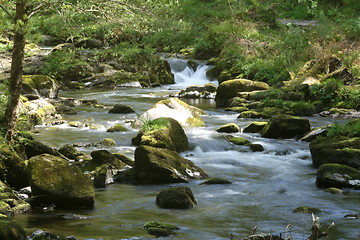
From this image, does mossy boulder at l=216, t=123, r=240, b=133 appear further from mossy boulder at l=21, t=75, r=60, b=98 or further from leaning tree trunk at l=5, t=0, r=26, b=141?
mossy boulder at l=21, t=75, r=60, b=98

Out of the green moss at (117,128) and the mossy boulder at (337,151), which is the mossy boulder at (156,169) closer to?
the mossy boulder at (337,151)

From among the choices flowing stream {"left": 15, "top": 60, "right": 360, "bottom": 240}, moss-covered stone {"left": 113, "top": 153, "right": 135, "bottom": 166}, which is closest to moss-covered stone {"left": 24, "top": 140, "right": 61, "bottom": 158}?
moss-covered stone {"left": 113, "top": 153, "right": 135, "bottom": 166}

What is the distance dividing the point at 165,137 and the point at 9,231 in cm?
624

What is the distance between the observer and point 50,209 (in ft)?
23.3

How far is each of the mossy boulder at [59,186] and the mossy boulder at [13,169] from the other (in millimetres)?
621

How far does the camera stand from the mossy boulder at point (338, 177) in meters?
8.74

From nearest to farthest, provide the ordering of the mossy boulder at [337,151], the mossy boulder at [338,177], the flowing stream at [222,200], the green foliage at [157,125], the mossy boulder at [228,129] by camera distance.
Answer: the flowing stream at [222,200]
the mossy boulder at [338,177]
the mossy boulder at [337,151]
the green foliage at [157,125]
the mossy boulder at [228,129]

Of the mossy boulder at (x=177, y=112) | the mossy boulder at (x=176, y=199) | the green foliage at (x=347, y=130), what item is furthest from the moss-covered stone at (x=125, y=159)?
the green foliage at (x=347, y=130)

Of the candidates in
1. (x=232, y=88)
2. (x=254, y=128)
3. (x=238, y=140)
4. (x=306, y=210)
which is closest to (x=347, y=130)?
(x=238, y=140)

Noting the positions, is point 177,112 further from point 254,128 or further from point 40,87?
point 40,87

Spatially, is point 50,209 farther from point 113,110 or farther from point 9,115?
point 113,110

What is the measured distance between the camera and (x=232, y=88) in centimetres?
2041

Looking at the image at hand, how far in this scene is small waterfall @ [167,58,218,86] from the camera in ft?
92.0

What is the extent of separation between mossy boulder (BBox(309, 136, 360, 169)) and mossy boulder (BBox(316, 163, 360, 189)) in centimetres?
65
